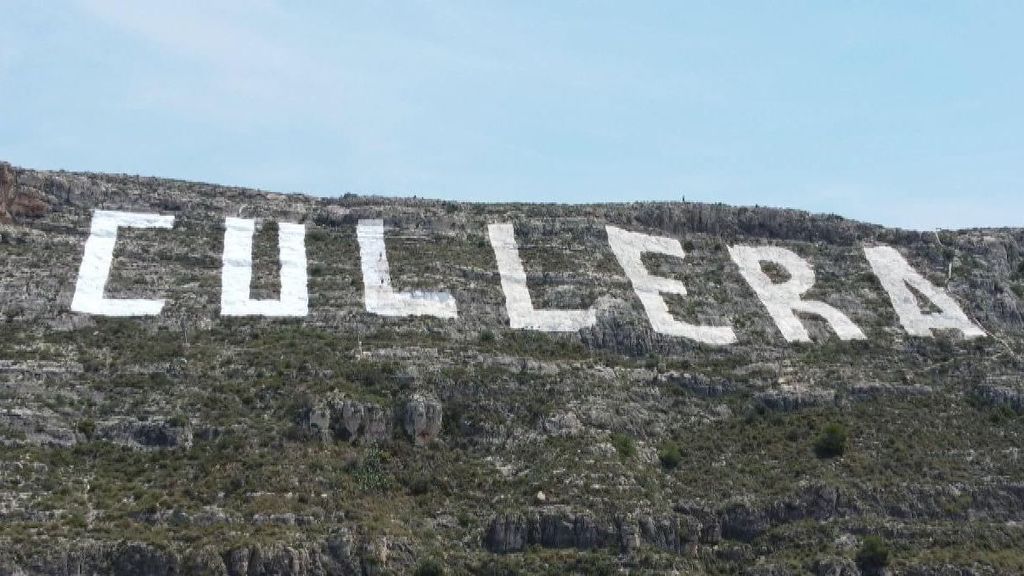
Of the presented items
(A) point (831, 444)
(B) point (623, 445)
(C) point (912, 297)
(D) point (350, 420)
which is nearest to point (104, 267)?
(D) point (350, 420)

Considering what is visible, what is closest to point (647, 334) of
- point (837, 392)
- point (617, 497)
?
point (837, 392)

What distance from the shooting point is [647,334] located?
351 ft

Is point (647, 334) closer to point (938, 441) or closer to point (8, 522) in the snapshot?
point (938, 441)

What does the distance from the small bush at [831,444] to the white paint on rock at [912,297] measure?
16023 mm

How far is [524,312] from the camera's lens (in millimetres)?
107062

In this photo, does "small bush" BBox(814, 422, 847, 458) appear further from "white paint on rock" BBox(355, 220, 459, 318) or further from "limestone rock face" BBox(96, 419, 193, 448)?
"limestone rock face" BBox(96, 419, 193, 448)

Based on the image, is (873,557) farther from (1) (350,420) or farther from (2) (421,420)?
(1) (350,420)

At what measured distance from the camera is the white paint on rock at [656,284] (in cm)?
10850

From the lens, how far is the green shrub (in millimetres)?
95938

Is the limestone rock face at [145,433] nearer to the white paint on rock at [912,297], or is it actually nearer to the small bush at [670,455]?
the small bush at [670,455]

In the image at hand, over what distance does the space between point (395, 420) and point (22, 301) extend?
2039cm

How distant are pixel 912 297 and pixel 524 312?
81.9ft

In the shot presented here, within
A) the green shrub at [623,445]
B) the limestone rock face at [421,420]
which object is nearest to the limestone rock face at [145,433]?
the limestone rock face at [421,420]

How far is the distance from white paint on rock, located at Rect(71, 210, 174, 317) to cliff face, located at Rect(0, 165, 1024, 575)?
0.56 meters
